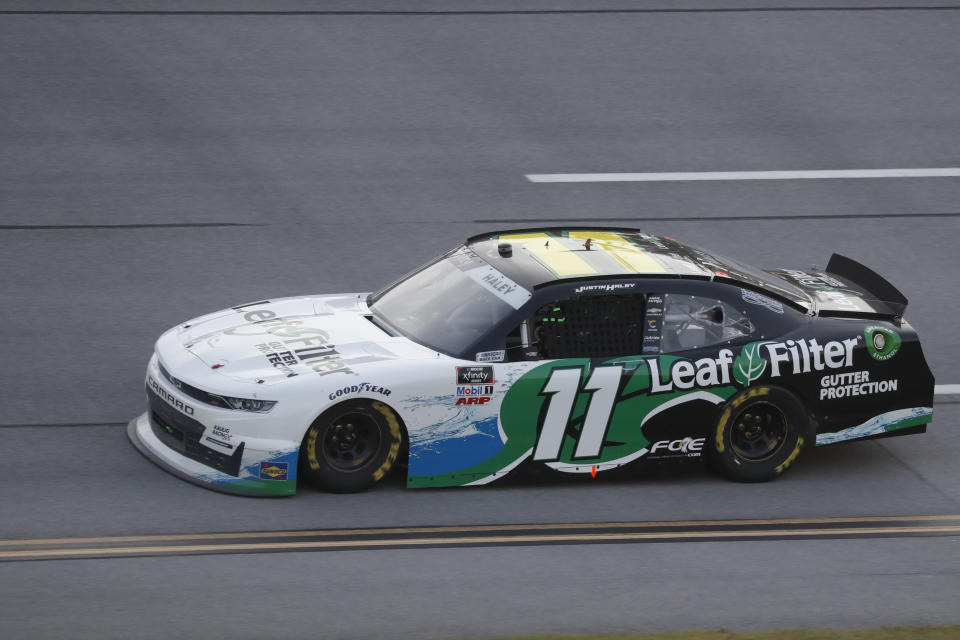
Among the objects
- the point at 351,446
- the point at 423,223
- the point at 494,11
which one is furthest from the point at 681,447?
the point at 494,11

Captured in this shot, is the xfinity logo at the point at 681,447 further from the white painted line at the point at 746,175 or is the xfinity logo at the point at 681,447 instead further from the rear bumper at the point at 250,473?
the white painted line at the point at 746,175

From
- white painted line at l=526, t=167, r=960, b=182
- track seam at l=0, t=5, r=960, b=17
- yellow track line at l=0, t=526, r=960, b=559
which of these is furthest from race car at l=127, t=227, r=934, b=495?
track seam at l=0, t=5, r=960, b=17

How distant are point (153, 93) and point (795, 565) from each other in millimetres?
9819

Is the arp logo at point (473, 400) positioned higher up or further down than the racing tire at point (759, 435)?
higher up

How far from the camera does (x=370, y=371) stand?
788 cm

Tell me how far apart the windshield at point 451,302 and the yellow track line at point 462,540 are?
4.00 feet

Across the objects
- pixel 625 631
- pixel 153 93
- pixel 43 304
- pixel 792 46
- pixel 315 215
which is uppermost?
pixel 792 46

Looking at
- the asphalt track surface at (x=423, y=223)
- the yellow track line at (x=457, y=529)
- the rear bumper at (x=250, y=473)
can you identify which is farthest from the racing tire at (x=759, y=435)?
the rear bumper at (x=250, y=473)

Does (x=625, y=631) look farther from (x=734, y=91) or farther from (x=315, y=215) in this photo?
(x=734, y=91)

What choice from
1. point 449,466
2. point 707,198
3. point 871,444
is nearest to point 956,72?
point 707,198

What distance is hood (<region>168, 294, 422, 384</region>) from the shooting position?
796cm

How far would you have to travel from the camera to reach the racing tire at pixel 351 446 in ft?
25.7

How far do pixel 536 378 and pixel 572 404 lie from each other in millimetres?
286

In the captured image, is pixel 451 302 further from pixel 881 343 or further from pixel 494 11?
pixel 494 11
